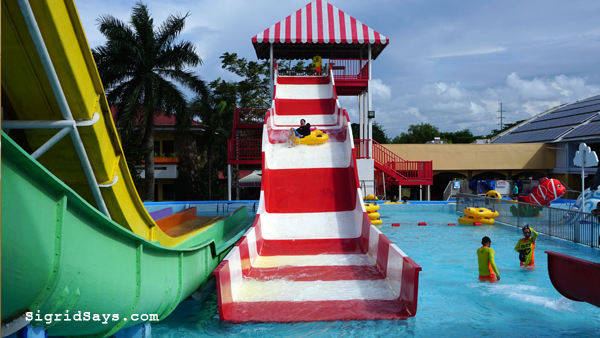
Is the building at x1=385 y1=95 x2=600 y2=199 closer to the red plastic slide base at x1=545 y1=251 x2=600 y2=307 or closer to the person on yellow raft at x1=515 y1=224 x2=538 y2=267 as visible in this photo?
the person on yellow raft at x1=515 y1=224 x2=538 y2=267

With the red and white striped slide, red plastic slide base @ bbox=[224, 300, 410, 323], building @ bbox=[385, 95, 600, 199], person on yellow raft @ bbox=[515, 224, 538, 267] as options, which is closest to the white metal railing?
the red and white striped slide

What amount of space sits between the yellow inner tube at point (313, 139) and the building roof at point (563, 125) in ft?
78.6

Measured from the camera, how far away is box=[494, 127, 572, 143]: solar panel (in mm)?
32250

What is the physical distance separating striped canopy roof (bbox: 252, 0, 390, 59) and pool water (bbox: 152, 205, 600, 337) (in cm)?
1155

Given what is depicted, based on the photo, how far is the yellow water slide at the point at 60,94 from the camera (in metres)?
3.50

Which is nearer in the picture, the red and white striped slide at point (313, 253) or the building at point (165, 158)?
the red and white striped slide at point (313, 253)

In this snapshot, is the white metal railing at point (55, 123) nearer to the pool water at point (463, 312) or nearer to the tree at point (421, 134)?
the pool water at point (463, 312)

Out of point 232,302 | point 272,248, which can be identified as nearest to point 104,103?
point 232,302

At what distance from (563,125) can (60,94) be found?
3881cm

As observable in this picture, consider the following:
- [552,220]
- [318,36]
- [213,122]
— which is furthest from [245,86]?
[552,220]

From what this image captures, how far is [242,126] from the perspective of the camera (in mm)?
20656

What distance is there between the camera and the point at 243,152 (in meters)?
19.8

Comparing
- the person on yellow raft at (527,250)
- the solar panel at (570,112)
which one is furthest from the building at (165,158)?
the solar panel at (570,112)

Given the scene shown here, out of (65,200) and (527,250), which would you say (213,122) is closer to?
(527,250)
